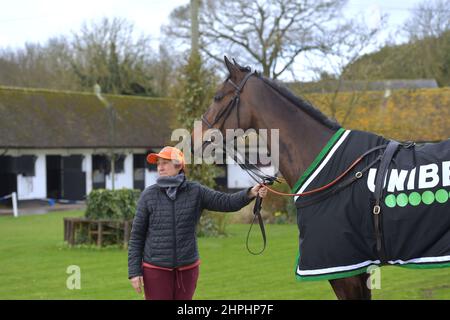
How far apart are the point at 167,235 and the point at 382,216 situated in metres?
1.59

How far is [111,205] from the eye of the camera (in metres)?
12.7

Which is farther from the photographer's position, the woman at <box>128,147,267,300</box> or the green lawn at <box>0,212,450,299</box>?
the green lawn at <box>0,212,450,299</box>

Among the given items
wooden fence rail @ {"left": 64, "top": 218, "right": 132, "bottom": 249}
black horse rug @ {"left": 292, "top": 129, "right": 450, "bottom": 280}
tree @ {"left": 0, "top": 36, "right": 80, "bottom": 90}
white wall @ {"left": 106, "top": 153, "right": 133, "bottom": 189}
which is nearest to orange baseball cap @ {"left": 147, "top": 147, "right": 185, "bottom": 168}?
black horse rug @ {"left": 292, "top": 129, "right": 450, "bottom": 280}

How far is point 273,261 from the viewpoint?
10516mm

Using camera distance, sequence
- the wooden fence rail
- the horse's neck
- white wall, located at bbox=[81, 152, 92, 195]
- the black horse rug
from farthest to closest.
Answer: white wall, located at bbox=[81, 152, 92, 195] < the wooden fence rail < the horse's neck < the black horse rug

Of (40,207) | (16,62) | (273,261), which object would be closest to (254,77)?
(273,261)

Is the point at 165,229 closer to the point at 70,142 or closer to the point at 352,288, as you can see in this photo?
the point at 352,288

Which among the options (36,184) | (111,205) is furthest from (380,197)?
(36,184)

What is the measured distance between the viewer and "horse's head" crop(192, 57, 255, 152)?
477 cm

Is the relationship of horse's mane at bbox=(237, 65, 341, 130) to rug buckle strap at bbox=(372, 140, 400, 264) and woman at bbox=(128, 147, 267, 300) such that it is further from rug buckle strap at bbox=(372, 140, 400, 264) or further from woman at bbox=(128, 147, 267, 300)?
woman at bbox=(128, 147, 267, 300)

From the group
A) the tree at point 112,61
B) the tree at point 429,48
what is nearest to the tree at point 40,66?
the tree at point 112,61

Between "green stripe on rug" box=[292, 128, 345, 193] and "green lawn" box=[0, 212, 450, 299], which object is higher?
"green stripe on rug" box=[292, 128, 345, 193]

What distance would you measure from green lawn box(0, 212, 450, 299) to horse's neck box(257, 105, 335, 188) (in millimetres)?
3495
